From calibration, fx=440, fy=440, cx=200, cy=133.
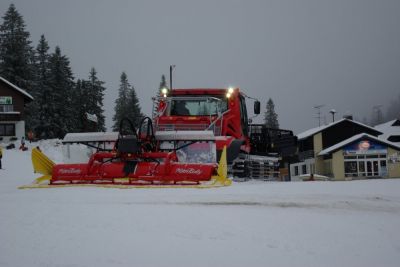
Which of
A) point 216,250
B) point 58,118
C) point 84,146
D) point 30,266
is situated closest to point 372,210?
point 216,250

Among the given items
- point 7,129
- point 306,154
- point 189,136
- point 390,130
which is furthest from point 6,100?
point 390,130

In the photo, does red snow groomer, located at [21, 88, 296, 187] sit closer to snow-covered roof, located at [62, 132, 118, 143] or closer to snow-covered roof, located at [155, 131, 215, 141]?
snow-covered roof, located at [155, 131, 215, 141]

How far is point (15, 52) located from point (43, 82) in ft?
14.2

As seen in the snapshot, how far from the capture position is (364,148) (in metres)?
44.1

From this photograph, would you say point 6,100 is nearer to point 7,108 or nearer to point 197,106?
point 7,108

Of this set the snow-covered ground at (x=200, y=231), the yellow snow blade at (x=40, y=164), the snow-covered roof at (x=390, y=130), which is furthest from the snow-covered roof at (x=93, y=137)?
the snow-covered roof at (x=390, y=130)

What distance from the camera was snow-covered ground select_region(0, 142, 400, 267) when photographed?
3746 mm

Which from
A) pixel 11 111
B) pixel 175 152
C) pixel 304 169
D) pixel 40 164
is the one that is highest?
pixel 11 111

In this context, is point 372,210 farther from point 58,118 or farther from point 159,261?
point 58,118

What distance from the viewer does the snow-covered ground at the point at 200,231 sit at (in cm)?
375

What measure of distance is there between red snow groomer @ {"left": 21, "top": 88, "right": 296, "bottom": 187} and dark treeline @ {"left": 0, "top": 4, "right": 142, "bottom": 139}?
36538 mm

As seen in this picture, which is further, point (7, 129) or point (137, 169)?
point (7, 129)

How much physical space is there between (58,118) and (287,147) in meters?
37.3

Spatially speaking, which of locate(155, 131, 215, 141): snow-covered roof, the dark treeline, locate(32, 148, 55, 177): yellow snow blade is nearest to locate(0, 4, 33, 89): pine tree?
the dark treeline
